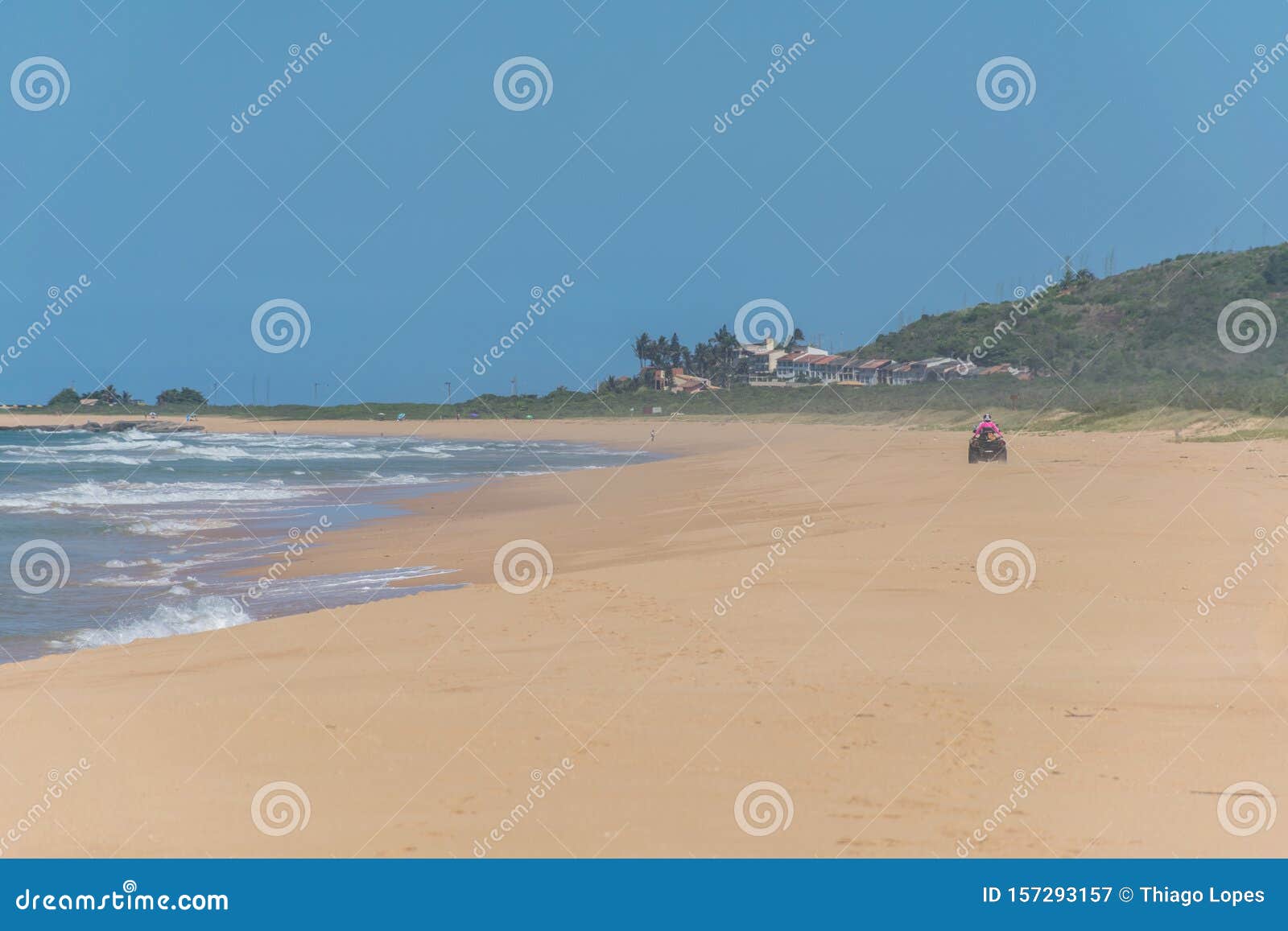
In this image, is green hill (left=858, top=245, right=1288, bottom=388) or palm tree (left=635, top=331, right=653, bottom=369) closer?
green hill (left=858, top=245, right=1288, bottom=388)

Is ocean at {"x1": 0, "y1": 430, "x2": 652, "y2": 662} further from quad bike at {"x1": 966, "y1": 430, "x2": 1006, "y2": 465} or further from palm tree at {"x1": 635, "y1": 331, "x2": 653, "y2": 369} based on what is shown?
palm tree at {"x1": 635, "y1": 331, "x2": 653, "y2": 369}

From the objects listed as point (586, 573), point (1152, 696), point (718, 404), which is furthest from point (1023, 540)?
point (718, 404)

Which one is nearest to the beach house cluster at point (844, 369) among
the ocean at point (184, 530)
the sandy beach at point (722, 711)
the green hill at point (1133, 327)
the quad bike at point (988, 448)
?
the green hill at point (1133, 327)

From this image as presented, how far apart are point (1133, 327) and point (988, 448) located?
159ft

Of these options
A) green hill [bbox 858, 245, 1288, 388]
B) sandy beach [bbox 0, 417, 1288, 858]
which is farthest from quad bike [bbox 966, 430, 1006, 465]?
green hill [bbox 858, 245, 1288, 388]

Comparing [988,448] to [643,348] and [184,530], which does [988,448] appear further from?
[643,348]

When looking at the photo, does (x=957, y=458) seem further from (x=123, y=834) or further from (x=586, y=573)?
(x=123, y=834)

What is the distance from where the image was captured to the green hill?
50156 millimetres

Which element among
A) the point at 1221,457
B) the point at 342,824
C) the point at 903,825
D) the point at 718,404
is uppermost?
the point at 718,404

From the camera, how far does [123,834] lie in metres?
5.15

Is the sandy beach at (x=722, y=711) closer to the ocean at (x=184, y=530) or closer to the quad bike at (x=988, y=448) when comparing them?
the ocean at (x=184, y=530)

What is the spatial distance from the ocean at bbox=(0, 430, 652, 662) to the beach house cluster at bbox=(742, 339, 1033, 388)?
3431cm

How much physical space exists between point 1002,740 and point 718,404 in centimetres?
7933

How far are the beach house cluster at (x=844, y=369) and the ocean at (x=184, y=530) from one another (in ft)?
113
